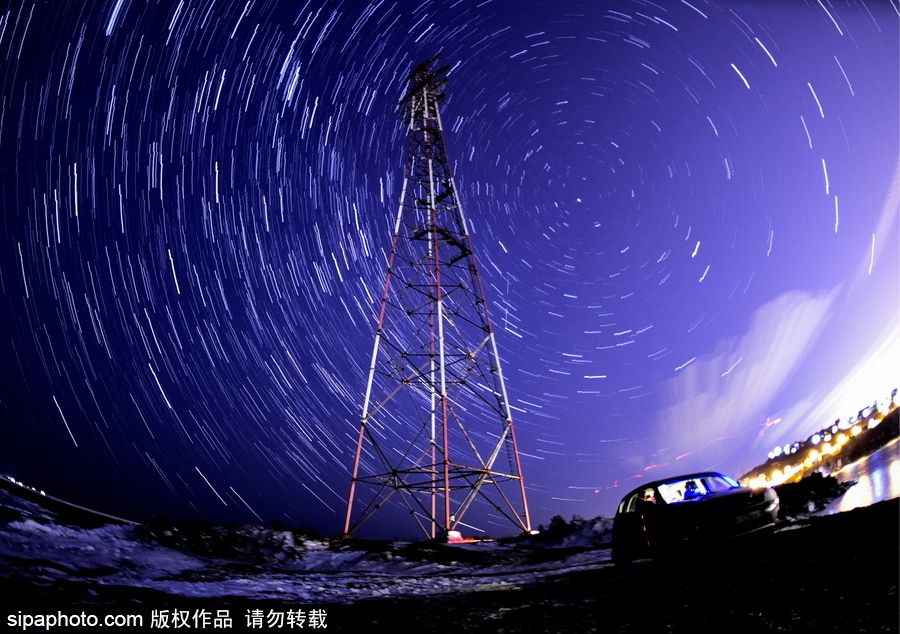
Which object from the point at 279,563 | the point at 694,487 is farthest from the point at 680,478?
the point at 279,563

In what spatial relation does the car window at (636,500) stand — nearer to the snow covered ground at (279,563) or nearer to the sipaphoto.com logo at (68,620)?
the snow covered ground at (279,563)

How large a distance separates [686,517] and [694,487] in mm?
1382

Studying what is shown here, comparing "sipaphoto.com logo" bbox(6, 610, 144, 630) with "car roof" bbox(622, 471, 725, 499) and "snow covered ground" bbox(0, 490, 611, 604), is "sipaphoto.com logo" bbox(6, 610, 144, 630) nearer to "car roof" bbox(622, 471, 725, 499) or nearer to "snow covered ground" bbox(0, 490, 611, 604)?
"snow covered ground" bbox(0, 490, 611, 604)

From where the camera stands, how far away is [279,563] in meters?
11.1

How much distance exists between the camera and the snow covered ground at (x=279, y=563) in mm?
6809

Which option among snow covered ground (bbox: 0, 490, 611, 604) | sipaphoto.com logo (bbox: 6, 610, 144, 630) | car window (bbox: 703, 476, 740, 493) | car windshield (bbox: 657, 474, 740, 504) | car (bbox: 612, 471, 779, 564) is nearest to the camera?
sipaphoto.com logo (bbox: 6, 610, 144, 630)

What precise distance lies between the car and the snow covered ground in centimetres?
133

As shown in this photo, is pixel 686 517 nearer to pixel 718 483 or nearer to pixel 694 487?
pixel 694 487

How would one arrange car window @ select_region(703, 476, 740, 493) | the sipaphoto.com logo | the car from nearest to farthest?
the sipaphoto.com logo → the car → car window @ select_region(703, 476, 740, 493)

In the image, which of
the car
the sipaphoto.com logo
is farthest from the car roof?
the sipaphoto.com logo

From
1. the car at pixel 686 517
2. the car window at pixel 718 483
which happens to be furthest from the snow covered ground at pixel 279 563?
the car window at pixel 718 483

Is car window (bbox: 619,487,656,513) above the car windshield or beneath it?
beneath

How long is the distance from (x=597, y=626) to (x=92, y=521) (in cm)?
959

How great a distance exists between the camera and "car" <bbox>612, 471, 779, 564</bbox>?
25.0 feet
